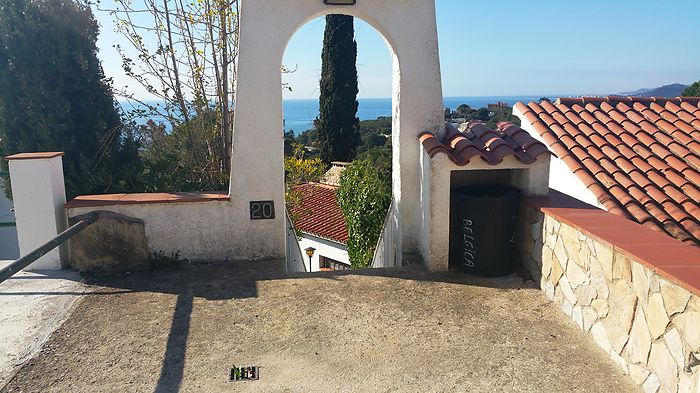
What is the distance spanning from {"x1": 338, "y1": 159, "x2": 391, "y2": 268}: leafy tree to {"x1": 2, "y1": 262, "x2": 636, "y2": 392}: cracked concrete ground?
258 cm

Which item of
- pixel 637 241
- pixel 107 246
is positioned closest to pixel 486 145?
pixel 637 241

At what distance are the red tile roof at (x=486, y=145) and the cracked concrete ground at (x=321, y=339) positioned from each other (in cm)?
137

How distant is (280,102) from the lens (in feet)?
19.7

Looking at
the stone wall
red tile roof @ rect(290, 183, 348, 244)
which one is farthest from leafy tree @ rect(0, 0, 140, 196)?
red tile roof @ rect(290, 183, 348, 244)

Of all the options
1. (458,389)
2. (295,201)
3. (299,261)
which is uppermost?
(295,201)

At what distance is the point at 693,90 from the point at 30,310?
60.9 feet

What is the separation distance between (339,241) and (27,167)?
43.2 ft

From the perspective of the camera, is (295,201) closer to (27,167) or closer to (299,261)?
(299,261)

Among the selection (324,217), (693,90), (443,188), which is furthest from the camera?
(324,217)

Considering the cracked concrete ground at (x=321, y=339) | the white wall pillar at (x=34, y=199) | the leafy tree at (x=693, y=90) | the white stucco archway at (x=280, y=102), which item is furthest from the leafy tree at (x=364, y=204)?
the leafy tree at (x=693, y=90)

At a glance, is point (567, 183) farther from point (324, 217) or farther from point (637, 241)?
point (324, 217)

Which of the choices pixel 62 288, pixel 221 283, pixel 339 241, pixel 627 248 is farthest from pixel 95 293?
pixel 339 241

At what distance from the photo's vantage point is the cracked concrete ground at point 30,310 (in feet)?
13.5

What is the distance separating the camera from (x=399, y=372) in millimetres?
3760
